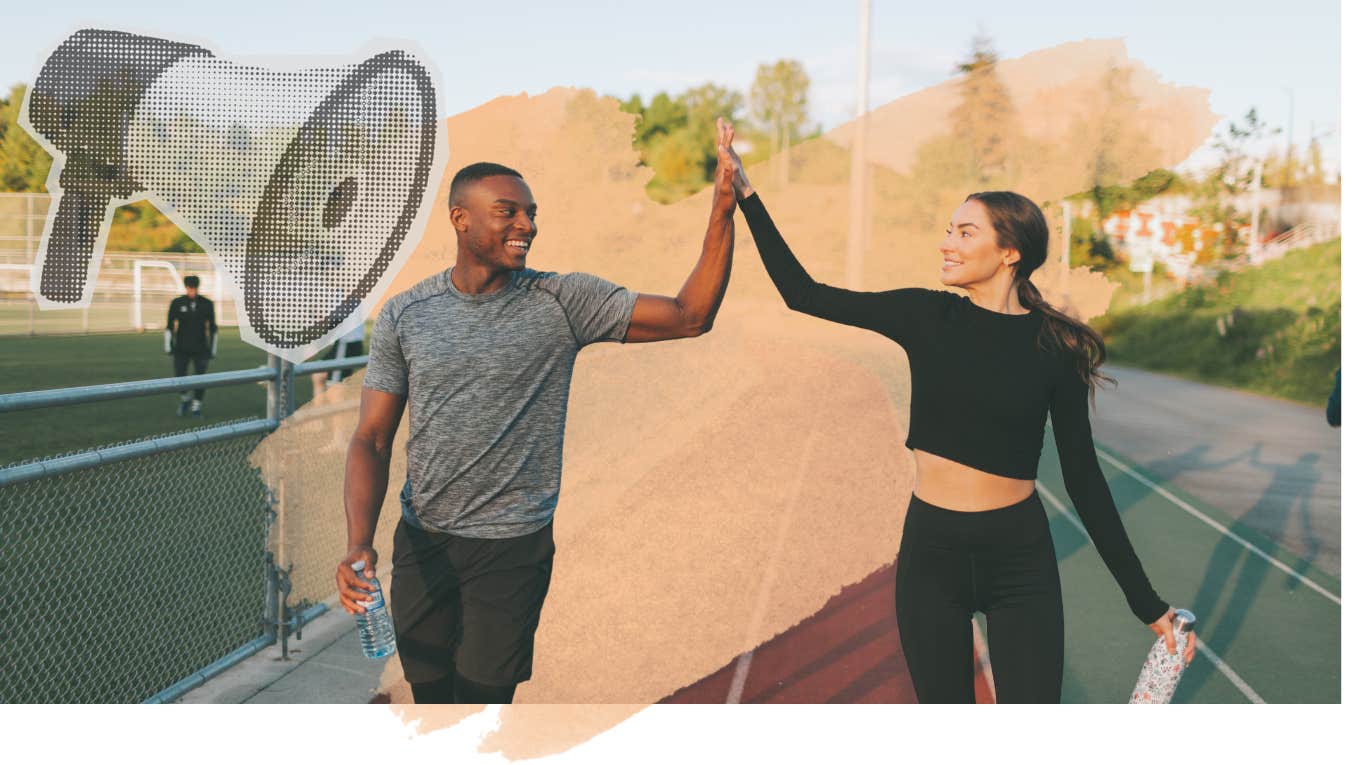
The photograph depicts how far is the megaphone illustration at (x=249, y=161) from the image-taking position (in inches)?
181

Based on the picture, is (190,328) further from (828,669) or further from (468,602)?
(468,602)

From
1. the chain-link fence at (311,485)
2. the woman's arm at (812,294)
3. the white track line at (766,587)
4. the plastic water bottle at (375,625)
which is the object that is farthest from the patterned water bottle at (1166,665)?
the chain-link fence at (311,485)

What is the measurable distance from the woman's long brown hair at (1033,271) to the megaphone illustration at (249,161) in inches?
104

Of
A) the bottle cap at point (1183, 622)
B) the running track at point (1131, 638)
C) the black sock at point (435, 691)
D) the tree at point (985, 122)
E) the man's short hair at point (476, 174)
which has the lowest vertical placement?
the running track at point (1131, 638)

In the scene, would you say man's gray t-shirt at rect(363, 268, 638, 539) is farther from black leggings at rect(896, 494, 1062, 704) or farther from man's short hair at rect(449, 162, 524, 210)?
black leggings at rect(896, 494, 1062, 704)

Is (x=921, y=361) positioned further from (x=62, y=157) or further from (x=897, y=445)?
(x=897, y=445)

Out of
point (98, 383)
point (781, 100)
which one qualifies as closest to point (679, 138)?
point (781, 100)

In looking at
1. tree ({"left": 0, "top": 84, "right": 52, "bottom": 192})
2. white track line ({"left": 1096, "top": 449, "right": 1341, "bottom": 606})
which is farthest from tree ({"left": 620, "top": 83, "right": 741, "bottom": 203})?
tree ({"left": 0, "top": 84, "right": 52, "bottom": 192})

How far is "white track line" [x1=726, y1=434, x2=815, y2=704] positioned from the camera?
5.65m

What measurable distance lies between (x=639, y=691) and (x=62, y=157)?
11.8 ft

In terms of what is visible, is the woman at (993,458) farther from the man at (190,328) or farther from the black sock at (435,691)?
the man at (190,328)

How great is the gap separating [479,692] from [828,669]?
120 inches

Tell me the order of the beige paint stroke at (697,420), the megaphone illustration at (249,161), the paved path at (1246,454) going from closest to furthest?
the megaphone illustration at (249,161)
the beige paint stroke at (697,420)
the paved path at (1246,454)

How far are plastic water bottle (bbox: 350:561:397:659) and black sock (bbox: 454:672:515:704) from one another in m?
0.27
